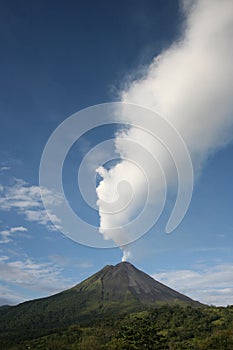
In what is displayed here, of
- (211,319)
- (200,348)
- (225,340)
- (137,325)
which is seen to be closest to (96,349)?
(200,348)

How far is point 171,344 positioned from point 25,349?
67.2m

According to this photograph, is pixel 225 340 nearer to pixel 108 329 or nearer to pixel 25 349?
pixel 108 329

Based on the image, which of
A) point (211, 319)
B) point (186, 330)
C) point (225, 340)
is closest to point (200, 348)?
point (225, 340)

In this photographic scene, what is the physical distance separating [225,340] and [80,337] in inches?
3070

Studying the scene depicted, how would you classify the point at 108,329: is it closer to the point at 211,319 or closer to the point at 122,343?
the point at 211,319

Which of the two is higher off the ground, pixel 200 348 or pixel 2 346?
pixel 2 346

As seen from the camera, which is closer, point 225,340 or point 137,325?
point 137,325

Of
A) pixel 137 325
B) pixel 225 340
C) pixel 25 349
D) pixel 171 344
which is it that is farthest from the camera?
pixel 25 349

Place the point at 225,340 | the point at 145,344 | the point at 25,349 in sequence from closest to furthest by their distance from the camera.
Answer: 1. the point at 145,344
2. the point at 225,340
3. the point at 25,349

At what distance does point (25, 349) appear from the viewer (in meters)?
166

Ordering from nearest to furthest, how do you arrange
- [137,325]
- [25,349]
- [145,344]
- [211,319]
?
1. [145,344]
2. [137,325]
3. [25,349]
4. [211,319]

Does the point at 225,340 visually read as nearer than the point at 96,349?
Yes

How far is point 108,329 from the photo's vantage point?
609 feet

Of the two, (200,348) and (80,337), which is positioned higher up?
(80,337)
